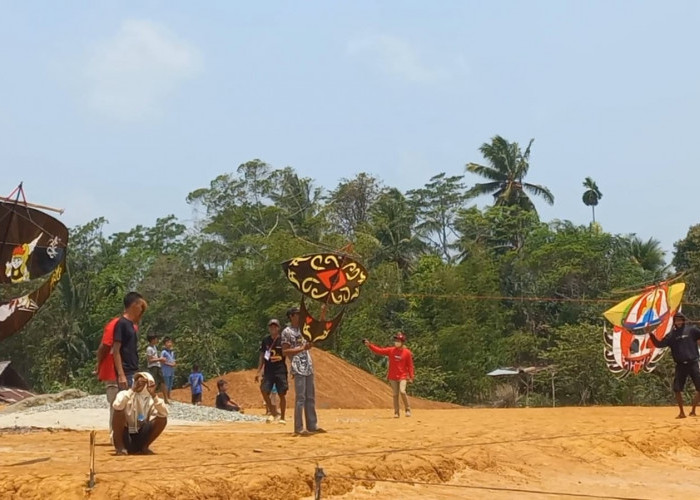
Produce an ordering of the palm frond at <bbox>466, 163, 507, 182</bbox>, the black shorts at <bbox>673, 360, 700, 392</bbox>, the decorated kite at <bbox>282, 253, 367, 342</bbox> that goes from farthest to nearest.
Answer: the palm frond at <bbox>466, 163, 507, 182</bbox> < the black shorts at <bbox>673, 360, 700, 392</bbox> < the decorated kite at <bbox>282, 253, 367, 342</bbox>

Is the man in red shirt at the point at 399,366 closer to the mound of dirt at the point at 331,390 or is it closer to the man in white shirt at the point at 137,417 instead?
the man in white shirt at the point at 137,417

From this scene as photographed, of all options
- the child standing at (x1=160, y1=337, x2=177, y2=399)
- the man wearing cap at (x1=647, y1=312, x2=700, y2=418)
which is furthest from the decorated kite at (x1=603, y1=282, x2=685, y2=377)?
the child standing at (x1=160, y1=337, x2=177, y2=399)

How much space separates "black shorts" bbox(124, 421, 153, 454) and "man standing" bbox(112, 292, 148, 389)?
0.47 metres

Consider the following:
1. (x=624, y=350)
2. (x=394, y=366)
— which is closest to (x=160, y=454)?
(x=394, y=366)

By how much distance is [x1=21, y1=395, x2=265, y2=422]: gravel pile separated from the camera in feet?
47.5

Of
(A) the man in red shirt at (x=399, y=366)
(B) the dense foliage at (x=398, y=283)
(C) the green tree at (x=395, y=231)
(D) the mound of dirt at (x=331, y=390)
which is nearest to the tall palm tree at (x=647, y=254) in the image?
(B) the dense foliage at (x=398, y=283)

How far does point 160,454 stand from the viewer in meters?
8.19

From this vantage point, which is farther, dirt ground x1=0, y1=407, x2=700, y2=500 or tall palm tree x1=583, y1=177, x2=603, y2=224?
tall palm tree x1=583, y1=177, x2=603, y2=224

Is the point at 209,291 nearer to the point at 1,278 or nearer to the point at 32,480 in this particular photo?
the point at 1,278

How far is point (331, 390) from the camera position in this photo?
24953 millimetres

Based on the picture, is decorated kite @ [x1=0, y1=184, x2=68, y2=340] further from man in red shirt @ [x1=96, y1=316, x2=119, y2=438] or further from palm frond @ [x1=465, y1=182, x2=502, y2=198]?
palm frond @ [x1=465, y1=182, x2=502, y2=198]

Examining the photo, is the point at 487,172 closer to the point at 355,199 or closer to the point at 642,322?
the point at 355,199

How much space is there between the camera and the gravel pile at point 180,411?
14.5 meters

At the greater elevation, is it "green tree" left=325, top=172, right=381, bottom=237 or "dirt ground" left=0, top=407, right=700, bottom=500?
"green tree" left=325, top=172, right=381, bottom=237
